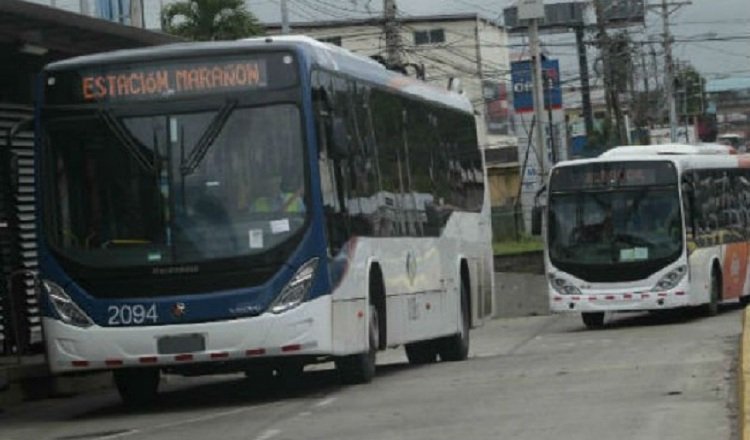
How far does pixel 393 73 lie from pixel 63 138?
5.41 m

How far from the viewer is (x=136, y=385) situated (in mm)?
16500

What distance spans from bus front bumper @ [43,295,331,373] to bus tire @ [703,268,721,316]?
16.5 m

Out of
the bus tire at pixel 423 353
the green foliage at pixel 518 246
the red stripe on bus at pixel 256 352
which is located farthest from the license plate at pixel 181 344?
the green foliage at pixel 518 246

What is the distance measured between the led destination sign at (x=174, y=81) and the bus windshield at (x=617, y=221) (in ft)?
48.1

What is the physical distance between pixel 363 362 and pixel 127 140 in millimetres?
3456

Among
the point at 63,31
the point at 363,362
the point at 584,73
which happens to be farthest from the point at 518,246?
the point at 363,362

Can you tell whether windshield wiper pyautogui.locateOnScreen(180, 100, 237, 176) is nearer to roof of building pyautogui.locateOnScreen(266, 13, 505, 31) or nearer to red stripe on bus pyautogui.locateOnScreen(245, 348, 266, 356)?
red stripe on bus pyautogui.locateOnScreen(245, 348, 266, 356)

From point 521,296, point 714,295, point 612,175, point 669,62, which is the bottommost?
point 521,296

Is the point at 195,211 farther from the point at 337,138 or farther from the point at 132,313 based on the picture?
the point at 337,138

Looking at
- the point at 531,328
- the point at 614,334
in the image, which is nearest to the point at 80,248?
the point at 614,334

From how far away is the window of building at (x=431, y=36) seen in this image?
273ft

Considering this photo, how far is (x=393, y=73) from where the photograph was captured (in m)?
19.2

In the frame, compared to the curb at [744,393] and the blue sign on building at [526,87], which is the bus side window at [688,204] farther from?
the blue sign on building at [526,87]

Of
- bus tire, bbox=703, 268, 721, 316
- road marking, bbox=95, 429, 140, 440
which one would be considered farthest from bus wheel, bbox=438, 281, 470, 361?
bus tire, bbox=703, 268, 721, 316
